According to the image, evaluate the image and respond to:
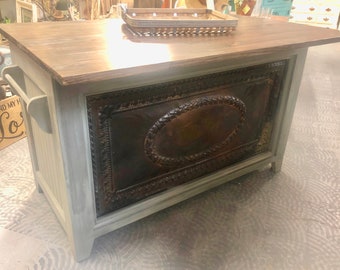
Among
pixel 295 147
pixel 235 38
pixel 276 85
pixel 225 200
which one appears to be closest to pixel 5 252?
pixel 225 200

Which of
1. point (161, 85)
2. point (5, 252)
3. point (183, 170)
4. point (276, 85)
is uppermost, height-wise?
point (161, 85)

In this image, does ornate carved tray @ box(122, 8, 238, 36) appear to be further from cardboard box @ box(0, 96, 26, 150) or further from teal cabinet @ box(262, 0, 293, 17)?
teal cabinet @ box(262, 0, 293, 17)

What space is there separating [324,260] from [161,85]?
0.89 m

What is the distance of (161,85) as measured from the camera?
1011 mm

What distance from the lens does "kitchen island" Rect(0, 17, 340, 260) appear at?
87cm

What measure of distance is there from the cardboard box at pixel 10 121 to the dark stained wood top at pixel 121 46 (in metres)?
0.63

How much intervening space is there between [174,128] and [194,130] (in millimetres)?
103

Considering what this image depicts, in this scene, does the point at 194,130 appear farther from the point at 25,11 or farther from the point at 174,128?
the point at 25,11

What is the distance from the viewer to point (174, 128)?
113 centimetres

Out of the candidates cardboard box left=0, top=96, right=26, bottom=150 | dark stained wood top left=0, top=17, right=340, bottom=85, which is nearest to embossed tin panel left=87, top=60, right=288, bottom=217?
dark stained wood top left=0, top=17, right=340, bottom=85

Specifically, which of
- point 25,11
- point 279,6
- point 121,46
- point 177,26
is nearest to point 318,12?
point 279,6

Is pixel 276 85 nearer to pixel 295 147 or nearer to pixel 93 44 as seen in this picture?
pixel 295 147

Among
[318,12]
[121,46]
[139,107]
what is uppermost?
[121,46]

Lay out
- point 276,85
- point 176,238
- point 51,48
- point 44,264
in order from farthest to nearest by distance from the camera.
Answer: point 276,85 → point 176,238 → point 44,264 → point 51,48
